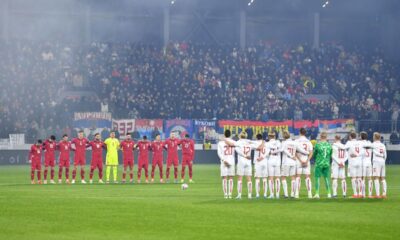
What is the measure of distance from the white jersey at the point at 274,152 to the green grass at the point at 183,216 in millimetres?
1416

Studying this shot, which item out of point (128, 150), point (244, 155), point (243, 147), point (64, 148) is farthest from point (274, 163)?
point (64, 148)

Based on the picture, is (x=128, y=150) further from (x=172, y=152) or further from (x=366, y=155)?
(x=366, y=155)

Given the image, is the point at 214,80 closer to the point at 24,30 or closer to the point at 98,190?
the point at 24,30

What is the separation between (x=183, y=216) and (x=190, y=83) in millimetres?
41030

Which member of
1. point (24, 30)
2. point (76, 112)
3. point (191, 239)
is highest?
point (24, 30)

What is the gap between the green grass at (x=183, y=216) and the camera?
19797 mm

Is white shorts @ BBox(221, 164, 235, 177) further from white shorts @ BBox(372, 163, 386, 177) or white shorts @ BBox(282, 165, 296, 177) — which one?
white shorts @ BBox(372, 163, 386, 177)

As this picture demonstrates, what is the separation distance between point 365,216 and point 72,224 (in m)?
7.09

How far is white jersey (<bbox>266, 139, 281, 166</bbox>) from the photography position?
29.1 meters

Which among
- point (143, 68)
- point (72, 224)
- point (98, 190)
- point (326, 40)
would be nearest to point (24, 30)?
point (143, 68)

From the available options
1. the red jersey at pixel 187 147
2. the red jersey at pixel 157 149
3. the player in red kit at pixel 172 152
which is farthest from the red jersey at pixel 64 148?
the red jersey at pixel 187 147

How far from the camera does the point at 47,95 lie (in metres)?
59.2

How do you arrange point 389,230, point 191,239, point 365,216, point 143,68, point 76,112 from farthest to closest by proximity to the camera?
point 143,68 < point 76,112 < point 365,216 < point 389,230 < point 191,239

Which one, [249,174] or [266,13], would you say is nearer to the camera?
[249,174]
